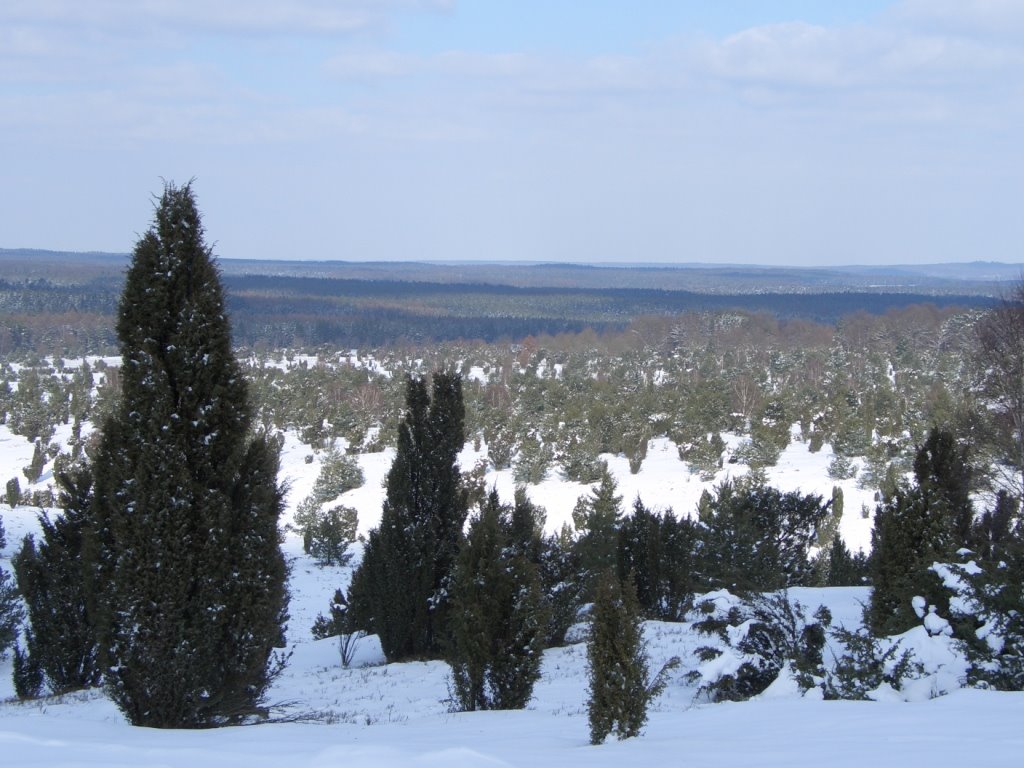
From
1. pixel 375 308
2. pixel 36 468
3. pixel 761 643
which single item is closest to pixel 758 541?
pixel 761 643

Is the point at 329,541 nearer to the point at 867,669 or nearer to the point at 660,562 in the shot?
the point at 660,562

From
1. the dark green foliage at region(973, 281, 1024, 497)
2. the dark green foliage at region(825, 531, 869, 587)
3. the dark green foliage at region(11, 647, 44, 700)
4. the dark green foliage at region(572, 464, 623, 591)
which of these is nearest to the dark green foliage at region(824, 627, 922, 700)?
the dark green foliage at region(572, 464, 623, 591)

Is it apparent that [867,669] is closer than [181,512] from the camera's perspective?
No

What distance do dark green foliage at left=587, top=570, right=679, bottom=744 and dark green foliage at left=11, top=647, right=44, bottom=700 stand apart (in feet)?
31.8

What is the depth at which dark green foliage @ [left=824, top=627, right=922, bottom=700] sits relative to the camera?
8289 mm

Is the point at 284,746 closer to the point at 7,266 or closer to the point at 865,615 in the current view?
the point at 865,615

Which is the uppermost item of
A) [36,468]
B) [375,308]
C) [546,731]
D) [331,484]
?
[375,308]

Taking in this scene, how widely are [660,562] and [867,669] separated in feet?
30.5

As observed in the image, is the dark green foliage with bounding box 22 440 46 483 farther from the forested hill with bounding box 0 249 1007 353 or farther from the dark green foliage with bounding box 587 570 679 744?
the forested hill with bounding box 0 249 1007 353

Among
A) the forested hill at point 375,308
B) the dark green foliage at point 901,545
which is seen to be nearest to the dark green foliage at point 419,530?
the dark green foliage at point 901,545

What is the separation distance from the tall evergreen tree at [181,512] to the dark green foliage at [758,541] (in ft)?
17.9

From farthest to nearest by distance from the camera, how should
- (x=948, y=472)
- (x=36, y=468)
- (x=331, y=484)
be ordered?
(x=36, y=468) → (x=331, y=484) → (x=948, y=472)

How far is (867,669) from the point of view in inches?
329

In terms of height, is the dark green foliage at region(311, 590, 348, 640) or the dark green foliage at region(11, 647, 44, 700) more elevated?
the dark green foliage at region(11, 647, 44, 700)
